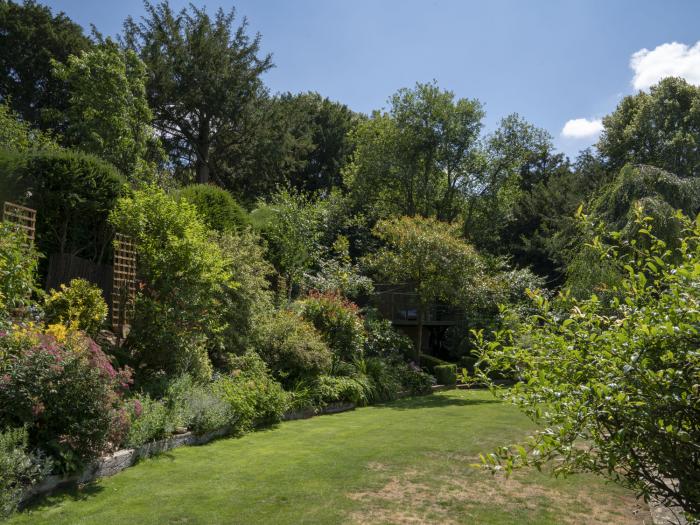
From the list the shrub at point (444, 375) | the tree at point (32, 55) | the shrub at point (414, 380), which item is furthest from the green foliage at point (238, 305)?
the tree at point (32, 55)

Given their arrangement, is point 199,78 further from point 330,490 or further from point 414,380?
point 330,490

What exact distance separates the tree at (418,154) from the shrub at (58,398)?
21209 mm

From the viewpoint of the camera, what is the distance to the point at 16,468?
5098mm

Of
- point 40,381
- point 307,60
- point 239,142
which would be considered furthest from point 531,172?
point 40,381

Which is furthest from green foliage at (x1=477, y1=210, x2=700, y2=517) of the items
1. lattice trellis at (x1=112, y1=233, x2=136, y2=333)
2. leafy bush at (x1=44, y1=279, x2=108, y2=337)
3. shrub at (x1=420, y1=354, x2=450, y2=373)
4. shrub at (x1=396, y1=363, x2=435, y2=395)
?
shrub at (x1=420, y1=354, x2=450, y2=373)

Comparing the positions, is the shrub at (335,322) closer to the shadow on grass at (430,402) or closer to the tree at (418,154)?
the shadow on grass at (430,402)

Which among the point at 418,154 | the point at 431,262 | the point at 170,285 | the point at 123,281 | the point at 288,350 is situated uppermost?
the point at 418,154

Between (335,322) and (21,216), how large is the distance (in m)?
8.15

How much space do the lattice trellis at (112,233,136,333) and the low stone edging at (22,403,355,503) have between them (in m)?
3.15

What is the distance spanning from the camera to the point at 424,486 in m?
6.48

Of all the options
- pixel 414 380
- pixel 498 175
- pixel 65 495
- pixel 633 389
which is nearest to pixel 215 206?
pixel 414 380

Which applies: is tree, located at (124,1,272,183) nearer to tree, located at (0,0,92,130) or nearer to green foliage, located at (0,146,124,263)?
tree, located at (0,0,92,130)

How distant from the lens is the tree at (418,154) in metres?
25.4

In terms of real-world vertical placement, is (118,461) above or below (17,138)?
below
